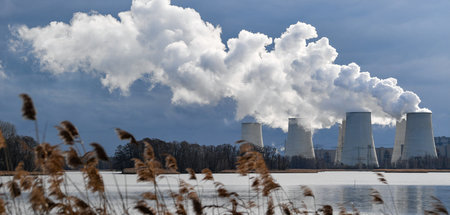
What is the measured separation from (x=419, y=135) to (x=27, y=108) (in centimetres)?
5577

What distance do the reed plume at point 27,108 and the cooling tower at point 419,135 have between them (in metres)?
53.5

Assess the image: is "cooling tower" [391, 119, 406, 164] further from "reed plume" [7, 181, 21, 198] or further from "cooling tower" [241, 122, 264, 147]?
"reed plume" [7, 181, 21, 198]

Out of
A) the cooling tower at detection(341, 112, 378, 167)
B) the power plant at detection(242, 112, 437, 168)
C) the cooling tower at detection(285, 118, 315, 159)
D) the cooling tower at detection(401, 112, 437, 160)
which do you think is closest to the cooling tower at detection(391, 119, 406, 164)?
the power plant at detection(242, 112, 437, 168)

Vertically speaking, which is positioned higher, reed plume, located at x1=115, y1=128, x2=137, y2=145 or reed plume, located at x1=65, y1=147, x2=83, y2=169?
reed plume, located at x1=115, y1=128, x2=137, y2=145

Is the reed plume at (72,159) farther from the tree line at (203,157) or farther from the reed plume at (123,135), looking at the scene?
the tree line at (203,157)

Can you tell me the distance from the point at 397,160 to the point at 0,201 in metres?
73.4

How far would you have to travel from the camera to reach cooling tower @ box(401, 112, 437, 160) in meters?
53.1

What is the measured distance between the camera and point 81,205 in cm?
427

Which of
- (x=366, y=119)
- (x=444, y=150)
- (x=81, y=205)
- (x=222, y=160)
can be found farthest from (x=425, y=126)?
(x=81, y=205)

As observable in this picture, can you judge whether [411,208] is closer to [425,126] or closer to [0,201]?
[0,201]

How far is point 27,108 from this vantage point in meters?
3.44

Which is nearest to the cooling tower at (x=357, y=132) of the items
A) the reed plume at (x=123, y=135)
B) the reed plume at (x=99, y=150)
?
the reed plume at (x=123, y=135)

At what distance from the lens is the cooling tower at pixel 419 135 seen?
53062 millimetres

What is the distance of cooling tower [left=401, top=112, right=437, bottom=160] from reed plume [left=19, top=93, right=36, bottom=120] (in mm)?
53456
